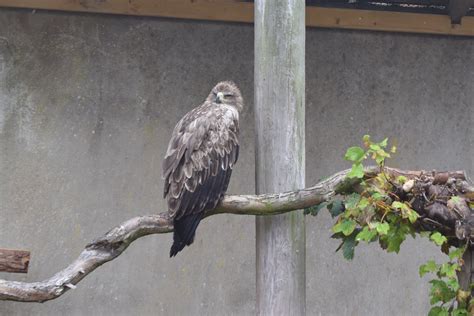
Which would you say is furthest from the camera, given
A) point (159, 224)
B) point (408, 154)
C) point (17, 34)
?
point (408, 154)

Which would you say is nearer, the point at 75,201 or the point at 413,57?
the point at 75,201

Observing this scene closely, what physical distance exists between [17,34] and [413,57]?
8.32 ft

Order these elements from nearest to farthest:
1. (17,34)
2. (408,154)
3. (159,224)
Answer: (159,224)
(17,34)
(408,154)

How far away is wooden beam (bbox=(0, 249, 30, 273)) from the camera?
4.55 m

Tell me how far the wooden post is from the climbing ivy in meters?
0.23

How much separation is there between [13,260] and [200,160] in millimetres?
949

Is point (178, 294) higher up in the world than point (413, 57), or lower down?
lower down

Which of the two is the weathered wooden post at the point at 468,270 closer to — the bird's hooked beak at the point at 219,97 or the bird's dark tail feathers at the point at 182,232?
the bird's dark tail feathers at the point at 182,232

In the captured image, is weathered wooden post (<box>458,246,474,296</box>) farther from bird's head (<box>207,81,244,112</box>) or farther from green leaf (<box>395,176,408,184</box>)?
bird's head (<box>207,81,244,112</box>)

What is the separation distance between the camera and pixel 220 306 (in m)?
6.34

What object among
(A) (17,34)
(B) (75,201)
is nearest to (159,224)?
(B) (75,201)

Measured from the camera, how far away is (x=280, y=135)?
15.0ft

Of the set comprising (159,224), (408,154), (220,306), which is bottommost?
(220,306)

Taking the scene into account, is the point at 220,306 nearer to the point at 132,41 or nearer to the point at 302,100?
the point at 132,41
